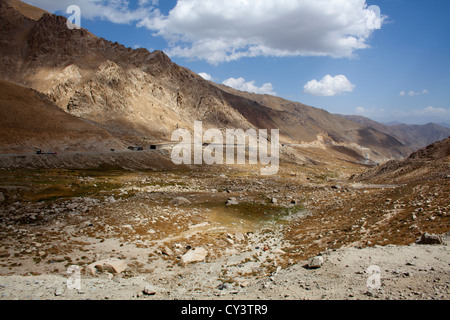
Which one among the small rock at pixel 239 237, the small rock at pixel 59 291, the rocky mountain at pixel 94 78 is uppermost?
the rocky mountain at pixel 94 78

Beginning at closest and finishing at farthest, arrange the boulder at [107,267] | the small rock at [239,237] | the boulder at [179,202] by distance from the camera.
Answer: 1. the boulder at [107,267]
2. the small rock at [239,237]
3. the boulder at [179,202]

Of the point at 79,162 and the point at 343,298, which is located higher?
the point at 79,162

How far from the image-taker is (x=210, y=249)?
18.2m

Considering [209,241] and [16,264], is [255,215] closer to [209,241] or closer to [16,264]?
[209,241]

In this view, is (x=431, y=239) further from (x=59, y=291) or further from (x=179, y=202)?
(x=179, y=202)

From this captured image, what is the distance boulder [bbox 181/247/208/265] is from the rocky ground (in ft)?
0.28

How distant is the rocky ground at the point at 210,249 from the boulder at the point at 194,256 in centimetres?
8

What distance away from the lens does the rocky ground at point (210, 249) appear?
438 inches

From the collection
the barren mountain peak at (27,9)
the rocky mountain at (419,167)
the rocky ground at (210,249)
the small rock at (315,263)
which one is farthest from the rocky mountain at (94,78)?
the small rock at (315,263)

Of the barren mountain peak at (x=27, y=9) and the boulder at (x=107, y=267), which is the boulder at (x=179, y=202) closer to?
the boulder at (x=107, y=267)

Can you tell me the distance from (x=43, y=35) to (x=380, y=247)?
141731 mm

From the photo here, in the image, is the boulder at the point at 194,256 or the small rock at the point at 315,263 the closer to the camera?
the small rock at the point at 315,263
